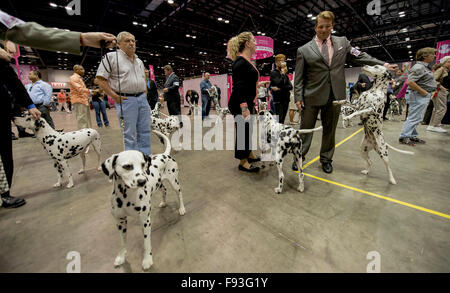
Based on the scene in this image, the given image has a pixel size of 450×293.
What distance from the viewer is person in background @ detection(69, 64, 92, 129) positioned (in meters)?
4.54

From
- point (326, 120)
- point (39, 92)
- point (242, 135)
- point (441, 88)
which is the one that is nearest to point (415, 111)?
point (441, 88)

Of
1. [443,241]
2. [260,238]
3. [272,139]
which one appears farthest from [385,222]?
[272,139]

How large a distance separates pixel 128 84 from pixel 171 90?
319 cm

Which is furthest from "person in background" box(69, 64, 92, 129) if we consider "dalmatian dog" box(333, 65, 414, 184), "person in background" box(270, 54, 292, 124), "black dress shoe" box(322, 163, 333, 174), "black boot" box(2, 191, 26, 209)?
"black dress shoe" box(322, 163, 333, 174)

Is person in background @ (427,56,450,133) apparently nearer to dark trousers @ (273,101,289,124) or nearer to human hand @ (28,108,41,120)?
dark trousers @ (273,101,289,124)

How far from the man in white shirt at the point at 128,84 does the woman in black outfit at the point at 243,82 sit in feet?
4.48

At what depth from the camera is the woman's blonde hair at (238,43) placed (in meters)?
2.69

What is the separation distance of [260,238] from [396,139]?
18.3 ft

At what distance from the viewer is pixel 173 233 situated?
1803 mm

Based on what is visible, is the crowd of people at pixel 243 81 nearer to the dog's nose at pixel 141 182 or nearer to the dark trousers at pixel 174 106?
the dog's nose at pixel 141 182

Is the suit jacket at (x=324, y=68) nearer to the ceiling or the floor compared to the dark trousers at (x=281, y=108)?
nearer to the ceiling

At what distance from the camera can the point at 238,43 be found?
2.75m

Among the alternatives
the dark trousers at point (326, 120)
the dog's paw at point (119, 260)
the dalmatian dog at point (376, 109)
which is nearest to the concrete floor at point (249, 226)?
the dog's paw at point (119, 260)
